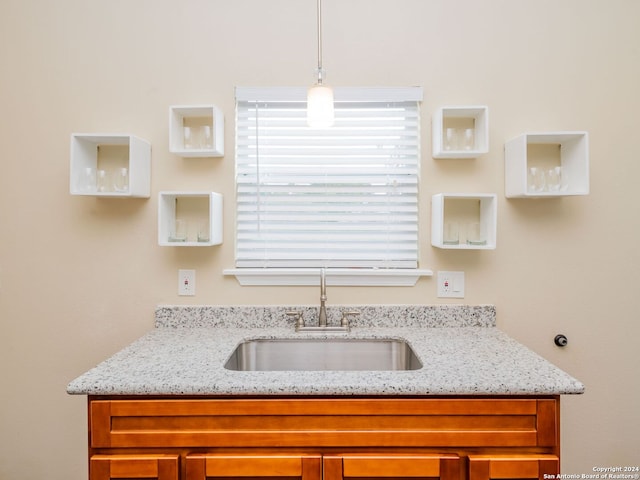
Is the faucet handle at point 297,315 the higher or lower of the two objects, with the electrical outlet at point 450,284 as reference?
lower

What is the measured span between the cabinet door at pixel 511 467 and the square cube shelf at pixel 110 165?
1657 millimetres

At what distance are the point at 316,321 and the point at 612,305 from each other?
54.5 inches

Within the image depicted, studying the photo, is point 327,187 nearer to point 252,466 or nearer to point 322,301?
point 322,301

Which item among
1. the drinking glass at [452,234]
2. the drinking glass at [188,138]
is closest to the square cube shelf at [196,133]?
the drinking glass at [188,138]

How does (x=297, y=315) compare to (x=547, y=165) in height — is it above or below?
below

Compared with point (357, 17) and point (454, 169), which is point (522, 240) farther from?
point (357, 17)

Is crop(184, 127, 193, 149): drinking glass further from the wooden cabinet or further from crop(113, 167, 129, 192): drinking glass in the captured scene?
the wooden cabinet

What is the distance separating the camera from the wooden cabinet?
1176mm

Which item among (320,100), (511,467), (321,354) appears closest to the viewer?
(511,467)

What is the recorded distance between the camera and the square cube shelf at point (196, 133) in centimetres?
177

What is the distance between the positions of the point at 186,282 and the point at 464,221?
1.35 metres

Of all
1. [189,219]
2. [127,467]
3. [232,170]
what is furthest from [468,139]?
[127,467]

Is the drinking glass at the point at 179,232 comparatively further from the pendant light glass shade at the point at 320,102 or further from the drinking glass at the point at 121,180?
the pendant light glass shade at the point at 320,102

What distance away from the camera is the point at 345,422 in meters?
1.19
